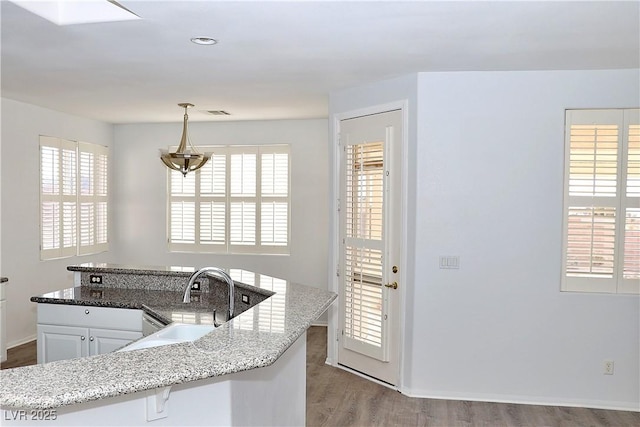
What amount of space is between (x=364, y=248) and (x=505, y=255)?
1.19 meters

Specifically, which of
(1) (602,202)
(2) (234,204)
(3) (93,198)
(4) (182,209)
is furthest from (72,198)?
(1) (602,202)

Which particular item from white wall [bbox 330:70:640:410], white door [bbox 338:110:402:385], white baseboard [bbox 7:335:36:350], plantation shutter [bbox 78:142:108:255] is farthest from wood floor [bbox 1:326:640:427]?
plantation shutter [bbox 78:142:108:255]

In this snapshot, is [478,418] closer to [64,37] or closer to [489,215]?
[489,215]

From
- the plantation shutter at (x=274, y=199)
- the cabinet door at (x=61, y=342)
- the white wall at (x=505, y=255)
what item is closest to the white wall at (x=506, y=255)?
the white wall at (x=505, y=255)

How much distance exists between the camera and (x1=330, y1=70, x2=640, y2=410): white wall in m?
4.02

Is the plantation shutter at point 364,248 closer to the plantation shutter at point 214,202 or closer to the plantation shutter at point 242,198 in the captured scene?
the plantation shutter at point 242,198

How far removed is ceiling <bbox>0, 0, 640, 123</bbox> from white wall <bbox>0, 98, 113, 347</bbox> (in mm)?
575

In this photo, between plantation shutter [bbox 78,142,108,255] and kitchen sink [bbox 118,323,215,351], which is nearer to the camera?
kitchen sink [bbox 118,323,215,351]

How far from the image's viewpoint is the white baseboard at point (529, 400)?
13.1 ft

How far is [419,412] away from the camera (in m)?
3.89

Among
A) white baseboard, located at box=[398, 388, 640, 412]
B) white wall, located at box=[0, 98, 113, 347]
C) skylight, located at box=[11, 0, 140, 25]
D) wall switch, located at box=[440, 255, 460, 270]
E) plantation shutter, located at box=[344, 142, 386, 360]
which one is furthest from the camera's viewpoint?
white wall, located at box=[0, 98, 113, 347]

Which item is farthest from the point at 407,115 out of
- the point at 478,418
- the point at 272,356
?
the point at 272,356

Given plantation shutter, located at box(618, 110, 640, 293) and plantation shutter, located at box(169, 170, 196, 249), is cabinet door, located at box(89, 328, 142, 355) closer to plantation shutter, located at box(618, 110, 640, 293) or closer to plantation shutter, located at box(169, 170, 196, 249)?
plantation shutter, located at box(169, 170, 196, 249)

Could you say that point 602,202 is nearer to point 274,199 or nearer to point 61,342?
point 274,199
